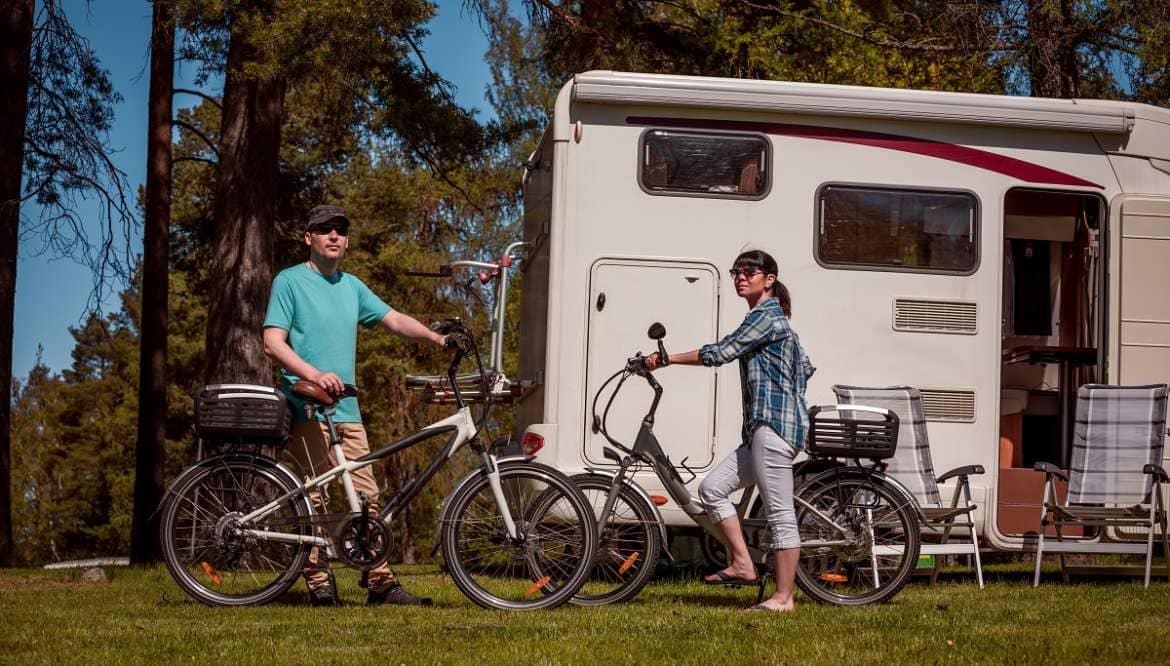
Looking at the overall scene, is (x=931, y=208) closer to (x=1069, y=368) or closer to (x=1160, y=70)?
(x=1069, y=368)

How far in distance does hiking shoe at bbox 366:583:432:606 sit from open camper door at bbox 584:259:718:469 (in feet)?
5.18

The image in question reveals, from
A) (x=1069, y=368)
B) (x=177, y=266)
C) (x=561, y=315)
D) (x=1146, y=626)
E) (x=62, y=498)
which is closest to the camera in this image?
(x=1146, y=626)

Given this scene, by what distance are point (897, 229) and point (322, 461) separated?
3499 millimetres

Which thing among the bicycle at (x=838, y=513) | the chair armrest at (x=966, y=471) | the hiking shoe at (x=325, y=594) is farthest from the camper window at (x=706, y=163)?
the hiking shoe at (x=325, y=594)

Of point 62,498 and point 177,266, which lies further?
point 62,498

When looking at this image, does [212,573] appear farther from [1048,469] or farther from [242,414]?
[1048,469]

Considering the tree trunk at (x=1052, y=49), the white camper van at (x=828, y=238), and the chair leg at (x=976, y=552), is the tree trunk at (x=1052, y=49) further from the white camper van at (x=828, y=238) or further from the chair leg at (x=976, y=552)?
the chair leg at (x=976, y=552)

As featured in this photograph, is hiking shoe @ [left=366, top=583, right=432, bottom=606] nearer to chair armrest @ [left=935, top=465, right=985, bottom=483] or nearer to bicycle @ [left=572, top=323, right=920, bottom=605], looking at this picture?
bicycle @ [left=572, top=323, right=920, bottom=605]

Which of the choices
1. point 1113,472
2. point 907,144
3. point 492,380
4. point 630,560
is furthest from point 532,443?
point 1113,472

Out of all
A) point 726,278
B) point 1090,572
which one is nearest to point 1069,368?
point 1090,572

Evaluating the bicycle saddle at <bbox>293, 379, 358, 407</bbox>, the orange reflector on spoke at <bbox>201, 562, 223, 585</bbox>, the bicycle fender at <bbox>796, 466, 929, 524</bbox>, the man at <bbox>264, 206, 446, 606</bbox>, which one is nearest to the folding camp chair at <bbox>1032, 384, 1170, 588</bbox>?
the bicycle fender at <bbox>796, 466, 929, 524</bbox>

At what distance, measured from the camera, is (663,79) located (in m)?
8.27

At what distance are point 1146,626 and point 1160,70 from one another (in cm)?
916

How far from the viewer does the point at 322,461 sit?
697 centimetres
